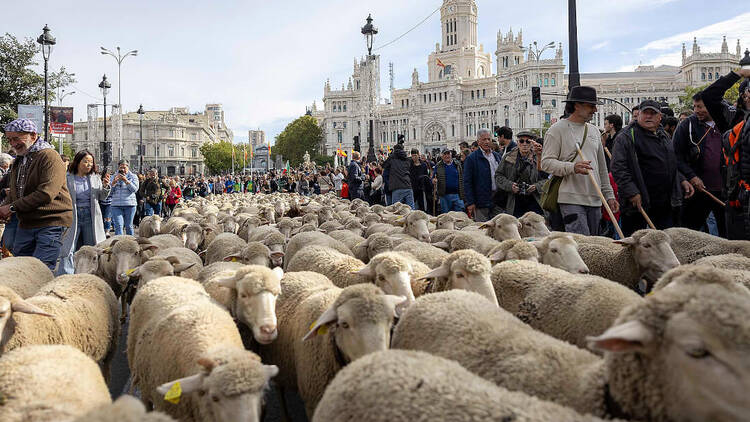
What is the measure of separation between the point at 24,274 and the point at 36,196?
72cm

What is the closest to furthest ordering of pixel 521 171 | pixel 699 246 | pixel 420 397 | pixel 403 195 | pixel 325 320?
pixel 420 397 → pixel 325 320 → pixel 699 246 → pixel 521 171 → pixel 403 195

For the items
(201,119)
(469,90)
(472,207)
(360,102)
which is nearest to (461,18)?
(469,90)

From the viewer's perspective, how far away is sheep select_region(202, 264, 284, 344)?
3303mm

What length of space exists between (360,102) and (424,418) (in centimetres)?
11939

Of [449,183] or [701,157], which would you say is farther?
[449,183]

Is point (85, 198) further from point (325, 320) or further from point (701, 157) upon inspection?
point (701, 157)

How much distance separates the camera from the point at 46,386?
223cm

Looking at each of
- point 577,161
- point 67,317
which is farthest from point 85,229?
point 577,161

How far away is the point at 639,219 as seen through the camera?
5609 mm

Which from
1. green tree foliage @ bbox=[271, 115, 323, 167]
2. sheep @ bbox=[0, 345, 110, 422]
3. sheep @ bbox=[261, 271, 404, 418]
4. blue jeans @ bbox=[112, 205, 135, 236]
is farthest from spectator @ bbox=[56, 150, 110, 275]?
green tree foliage @ bbox=[271, 115, 323, 167]

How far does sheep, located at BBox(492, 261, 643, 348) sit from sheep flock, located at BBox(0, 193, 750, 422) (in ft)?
0.03

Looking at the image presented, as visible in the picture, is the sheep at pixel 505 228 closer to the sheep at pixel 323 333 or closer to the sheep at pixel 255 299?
the sheep at pixel 323 333

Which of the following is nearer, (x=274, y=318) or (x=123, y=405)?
(x=123, y=405)

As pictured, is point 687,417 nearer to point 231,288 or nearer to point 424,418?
point 424,418
